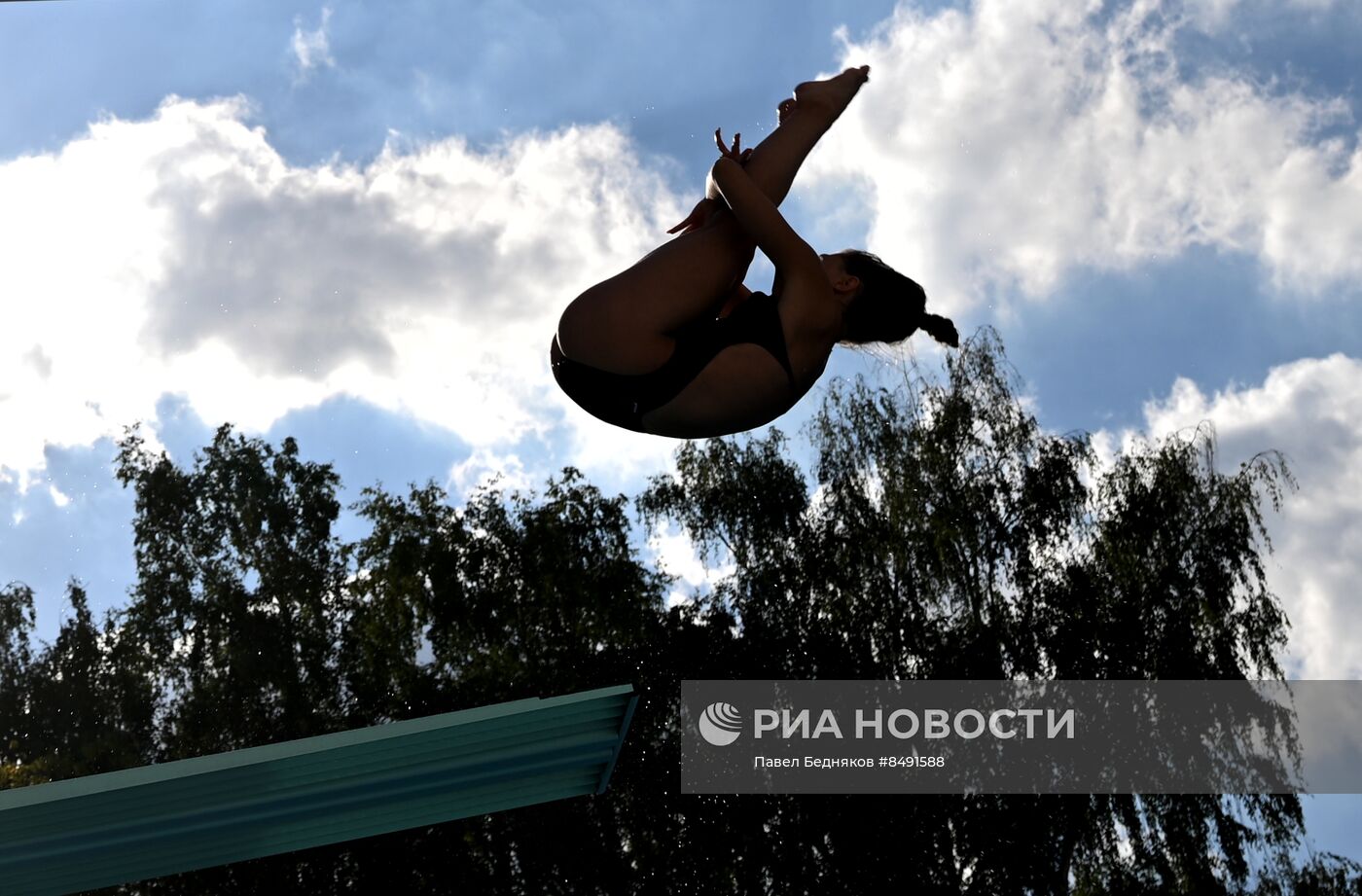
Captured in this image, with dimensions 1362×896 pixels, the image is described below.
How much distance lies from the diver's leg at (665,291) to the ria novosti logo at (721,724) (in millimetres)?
14998

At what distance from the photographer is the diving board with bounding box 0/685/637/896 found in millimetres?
4145

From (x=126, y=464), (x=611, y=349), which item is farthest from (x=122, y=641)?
(x=611, y=349)

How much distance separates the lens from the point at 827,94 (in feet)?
7.71

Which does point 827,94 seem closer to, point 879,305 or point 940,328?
point 879,305

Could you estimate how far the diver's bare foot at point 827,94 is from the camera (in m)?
2.34

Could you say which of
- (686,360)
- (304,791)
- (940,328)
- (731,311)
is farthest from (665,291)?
(304,791)

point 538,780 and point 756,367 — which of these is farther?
point 538,780

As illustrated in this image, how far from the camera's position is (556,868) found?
1620 cm

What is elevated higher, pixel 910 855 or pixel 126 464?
pixel 126 464

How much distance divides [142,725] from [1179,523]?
52.3 feet

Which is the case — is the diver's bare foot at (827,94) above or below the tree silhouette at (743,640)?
below

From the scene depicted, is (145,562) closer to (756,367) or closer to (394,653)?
(394,653)

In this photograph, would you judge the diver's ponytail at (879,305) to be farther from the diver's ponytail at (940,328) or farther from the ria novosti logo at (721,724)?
the ria novosti logo at (721,724)

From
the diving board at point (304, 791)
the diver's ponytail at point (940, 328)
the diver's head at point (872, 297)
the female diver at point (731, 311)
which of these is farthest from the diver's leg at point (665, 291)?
the diving board at point (304, 791)
